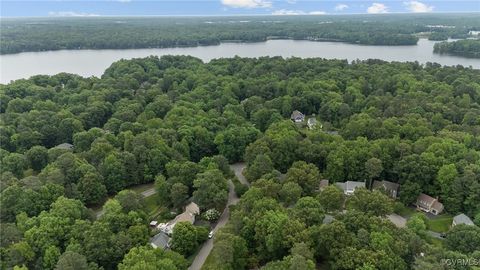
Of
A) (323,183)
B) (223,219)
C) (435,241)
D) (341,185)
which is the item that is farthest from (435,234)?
(223,219)

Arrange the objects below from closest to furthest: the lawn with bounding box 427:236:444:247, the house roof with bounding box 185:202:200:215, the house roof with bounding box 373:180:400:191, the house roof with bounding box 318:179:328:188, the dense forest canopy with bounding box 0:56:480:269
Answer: the dense forest canopy with bounding box 0:56:480:269, the lawn with bounding box 427:236:444:247, the house roof with bounding box 185:202:200:215, the house roof with bounding box 373:180:400:191, the house roof with bounding box 318:179:328:188

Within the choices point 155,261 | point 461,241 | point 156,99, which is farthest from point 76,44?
point 461,241

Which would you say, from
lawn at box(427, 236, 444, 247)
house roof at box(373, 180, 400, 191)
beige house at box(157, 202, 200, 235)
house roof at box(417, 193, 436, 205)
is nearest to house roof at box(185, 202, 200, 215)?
beige house at box(157, 202, 200, 235)

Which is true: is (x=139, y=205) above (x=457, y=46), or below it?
below

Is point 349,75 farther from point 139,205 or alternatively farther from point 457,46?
point 457,46

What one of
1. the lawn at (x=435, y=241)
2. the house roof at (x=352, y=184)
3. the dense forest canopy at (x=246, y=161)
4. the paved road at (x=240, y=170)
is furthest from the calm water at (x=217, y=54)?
the lawn at (x=435, y=241)

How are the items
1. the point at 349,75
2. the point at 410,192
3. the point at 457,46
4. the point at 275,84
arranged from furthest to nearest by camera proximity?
the point at 457,46 < the point at 349,75 < the point at 275,84 < the point at 410,192

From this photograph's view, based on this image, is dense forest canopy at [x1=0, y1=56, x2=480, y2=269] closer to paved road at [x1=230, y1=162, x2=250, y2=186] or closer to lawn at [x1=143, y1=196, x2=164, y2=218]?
paved road at [x1=230, y1=162, x2=250, y2=186]

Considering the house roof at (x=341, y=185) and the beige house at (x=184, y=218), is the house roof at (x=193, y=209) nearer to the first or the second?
the beige house at (x=184, y=218)
